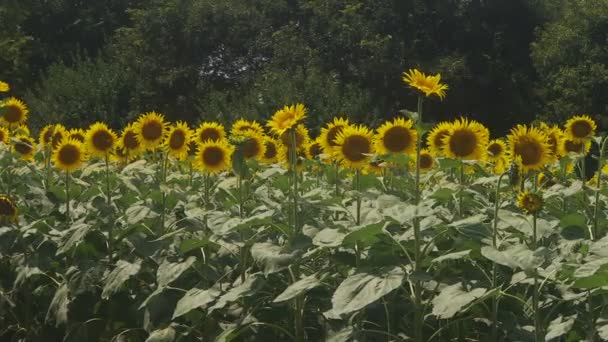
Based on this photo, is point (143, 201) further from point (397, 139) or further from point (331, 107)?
point (331, 107)

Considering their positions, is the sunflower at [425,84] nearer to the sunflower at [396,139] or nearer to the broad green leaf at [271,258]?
the sunflower at [396,139]

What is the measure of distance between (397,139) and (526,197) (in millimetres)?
894

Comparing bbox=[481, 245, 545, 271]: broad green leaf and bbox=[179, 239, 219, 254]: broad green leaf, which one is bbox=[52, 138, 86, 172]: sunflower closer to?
bbox=[179, 239, 219, 254]: broad green leaf

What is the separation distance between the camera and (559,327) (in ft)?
7.90

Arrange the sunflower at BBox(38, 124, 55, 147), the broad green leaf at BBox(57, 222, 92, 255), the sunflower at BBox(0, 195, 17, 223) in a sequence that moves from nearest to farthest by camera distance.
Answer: the broad green leaf at BBox(57, 222, 92, 255) → the sunflower at BBox(0, 195, 17, 223) → the sunflower at BBox(38, 124, 55, 147)

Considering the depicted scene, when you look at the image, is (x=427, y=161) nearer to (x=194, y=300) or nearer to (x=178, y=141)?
(x=178, y=141)

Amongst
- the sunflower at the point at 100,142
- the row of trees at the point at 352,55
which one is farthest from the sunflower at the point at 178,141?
the row of trees at the point at 352,55

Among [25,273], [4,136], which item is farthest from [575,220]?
[4,136]

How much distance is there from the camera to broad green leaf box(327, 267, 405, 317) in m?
2.32

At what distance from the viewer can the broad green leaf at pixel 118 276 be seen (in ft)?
9.87

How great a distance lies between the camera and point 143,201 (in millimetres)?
3535

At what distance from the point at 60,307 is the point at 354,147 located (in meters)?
1.14

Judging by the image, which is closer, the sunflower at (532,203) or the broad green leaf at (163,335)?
the sunflower at (532,203)

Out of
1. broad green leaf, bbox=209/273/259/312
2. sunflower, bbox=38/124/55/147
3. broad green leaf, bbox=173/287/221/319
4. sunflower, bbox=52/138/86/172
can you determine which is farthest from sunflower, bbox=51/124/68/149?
broad green leaf, bbox=209/273/259/312
